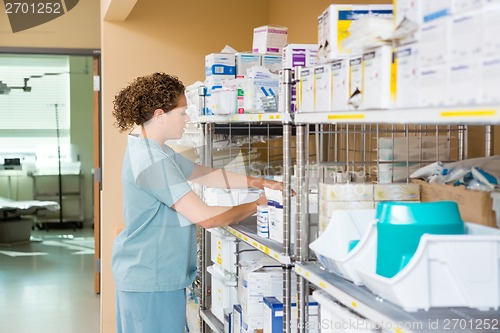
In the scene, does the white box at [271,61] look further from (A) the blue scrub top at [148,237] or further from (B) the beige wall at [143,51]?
(B) the beige wall at [143,51]

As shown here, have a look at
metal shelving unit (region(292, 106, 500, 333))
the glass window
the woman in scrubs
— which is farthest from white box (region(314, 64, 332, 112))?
the glass window

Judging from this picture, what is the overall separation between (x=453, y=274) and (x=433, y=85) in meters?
0.43

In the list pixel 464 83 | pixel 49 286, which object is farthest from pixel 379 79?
pixel 49 286

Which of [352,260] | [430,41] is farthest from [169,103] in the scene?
[430,41]

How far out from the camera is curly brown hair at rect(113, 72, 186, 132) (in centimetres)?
333

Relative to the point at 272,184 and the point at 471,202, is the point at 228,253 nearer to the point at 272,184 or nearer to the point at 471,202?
the point at 272,184

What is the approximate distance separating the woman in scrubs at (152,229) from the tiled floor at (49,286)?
272 centimetres

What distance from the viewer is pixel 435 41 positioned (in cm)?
156

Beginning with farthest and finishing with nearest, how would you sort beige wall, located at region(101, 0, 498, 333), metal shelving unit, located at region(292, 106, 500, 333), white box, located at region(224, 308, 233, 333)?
beige wall, located at region(101, 0, 498, 333)
white box, located at region(224, 308, 233, 333)
metal shelving unit, located at region(292, 106, 500, 333)

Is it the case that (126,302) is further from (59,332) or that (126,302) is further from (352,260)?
(59,332)

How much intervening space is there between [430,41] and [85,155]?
10670 millimetres

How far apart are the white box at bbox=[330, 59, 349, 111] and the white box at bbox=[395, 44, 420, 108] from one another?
324mm

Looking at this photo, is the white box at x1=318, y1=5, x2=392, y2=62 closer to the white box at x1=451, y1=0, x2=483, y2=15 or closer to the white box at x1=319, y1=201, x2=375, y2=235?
the white box at x1=319, y1=201, x2=375, y2=235

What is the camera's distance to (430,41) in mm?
1578
